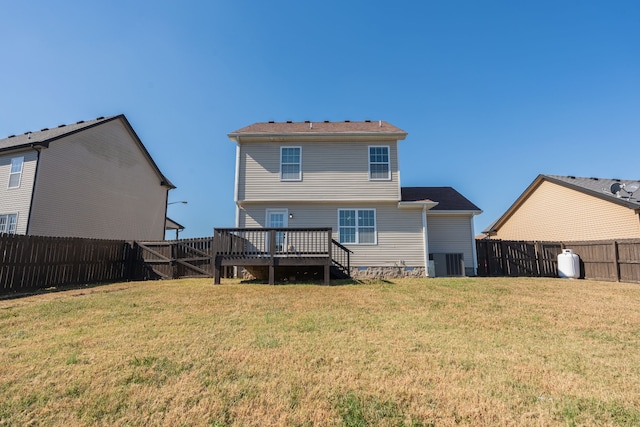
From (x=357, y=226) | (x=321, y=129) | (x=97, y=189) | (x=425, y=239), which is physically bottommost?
(x=425, y=239)

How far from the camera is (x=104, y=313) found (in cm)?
569

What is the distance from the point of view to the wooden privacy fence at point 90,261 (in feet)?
29.1

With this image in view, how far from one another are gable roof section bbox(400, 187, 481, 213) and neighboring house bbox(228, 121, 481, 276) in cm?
27

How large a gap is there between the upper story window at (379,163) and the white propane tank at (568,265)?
9092 millimetres

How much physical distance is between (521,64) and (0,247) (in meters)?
19.9

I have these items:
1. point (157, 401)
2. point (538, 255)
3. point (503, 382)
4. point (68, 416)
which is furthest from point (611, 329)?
point (538, 255)

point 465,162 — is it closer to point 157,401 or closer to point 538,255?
point 538,255

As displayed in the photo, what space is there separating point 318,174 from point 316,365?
32.4ft

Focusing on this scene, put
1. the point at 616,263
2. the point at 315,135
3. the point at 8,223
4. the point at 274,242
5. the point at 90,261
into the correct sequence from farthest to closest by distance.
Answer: the point at 8,223 < the point at 315,135 < the point at 616,263 < the point at 90,261 < the point at 274,242

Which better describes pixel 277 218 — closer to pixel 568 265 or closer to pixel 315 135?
pixel 315 135

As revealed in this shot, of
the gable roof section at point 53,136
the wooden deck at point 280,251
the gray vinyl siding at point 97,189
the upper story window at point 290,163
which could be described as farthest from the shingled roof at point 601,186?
the gable roof section at point 53,136

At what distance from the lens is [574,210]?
53.2 feet

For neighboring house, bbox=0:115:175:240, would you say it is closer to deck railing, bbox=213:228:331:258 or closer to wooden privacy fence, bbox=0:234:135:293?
wooden privacy fence, bbox=0:234:135:293

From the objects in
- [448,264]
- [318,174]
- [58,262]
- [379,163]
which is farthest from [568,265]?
[58,262]
